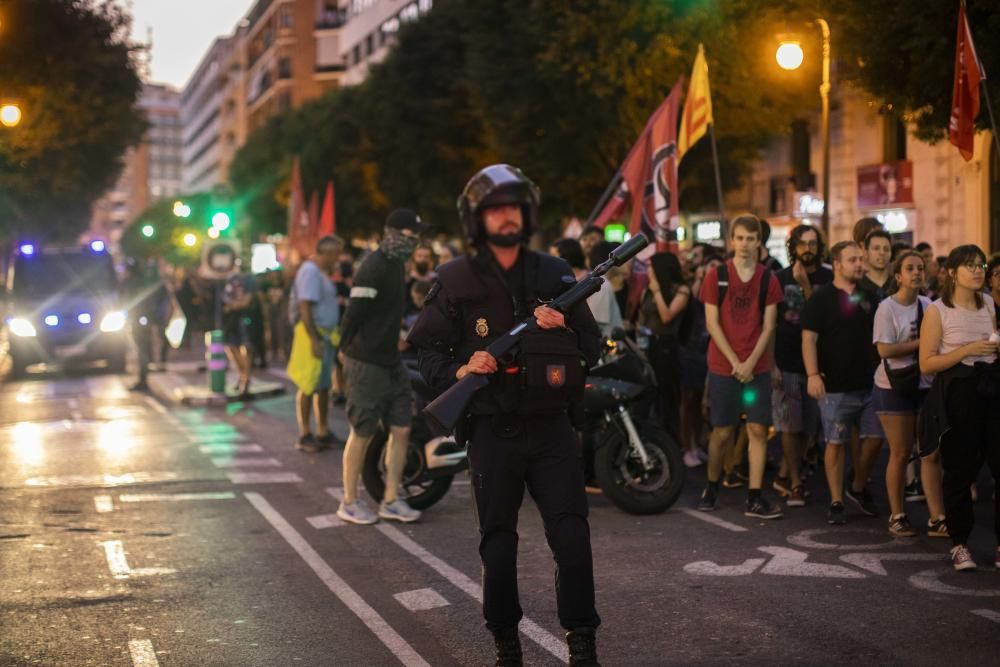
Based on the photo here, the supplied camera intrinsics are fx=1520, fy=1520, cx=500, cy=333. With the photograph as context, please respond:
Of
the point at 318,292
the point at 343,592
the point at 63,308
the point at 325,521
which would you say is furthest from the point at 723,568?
the point at 63,308

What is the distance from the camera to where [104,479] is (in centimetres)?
1208

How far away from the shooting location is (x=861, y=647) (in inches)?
247

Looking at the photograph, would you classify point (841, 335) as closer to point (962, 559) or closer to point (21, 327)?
point (962, 559)

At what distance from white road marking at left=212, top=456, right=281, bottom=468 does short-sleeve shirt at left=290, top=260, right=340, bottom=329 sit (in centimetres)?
129

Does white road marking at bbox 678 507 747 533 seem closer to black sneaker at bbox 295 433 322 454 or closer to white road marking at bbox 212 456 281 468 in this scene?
white road marking at bbox 212 456 281 468

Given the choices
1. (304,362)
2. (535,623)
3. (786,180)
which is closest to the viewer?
(535,623)

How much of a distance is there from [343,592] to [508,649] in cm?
220

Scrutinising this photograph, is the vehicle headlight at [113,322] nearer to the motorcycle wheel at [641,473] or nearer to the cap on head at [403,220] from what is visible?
the cap on head at [403,220]

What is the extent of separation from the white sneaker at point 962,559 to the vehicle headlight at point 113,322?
2133cm

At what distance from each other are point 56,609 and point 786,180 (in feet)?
107

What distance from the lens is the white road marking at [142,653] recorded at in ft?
20.3

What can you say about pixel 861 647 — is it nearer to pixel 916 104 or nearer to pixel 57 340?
pixel 916 104

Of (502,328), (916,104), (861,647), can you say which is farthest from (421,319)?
(916,104)

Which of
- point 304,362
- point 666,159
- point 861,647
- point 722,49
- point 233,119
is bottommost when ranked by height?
point 861,647
